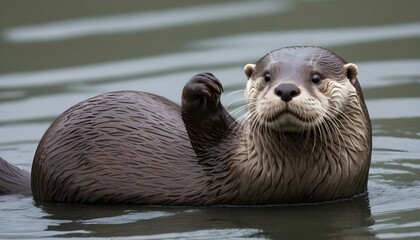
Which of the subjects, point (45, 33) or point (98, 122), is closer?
point (98, 122)

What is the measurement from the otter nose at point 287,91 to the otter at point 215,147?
0.14 meters

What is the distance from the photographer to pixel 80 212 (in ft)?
30.2

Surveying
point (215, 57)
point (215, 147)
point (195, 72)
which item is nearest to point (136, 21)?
point (215, 57)

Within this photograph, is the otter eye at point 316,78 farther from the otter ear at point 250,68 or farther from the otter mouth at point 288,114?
the otter ear at point 250,68

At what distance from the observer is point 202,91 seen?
9.03 metres

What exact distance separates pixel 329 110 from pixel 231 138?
0.78 m

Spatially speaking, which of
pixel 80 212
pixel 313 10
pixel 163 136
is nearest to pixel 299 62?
pixel 163 136

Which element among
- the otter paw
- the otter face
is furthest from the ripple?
the otter face

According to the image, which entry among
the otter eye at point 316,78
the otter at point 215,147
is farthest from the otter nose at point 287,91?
the otter eye at point 316,78

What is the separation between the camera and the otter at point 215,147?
898cm

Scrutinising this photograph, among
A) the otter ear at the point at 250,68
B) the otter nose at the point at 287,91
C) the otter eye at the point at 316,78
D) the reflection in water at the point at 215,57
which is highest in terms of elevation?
the reflection in water at the point at 215,57

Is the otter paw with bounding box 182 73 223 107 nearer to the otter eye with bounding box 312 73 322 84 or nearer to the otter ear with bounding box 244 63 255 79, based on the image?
the otter ear with bounding box 244 63 255 79

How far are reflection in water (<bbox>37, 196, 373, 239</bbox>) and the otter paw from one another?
680mm

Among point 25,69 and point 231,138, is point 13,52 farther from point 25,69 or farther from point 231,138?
point 231,138
